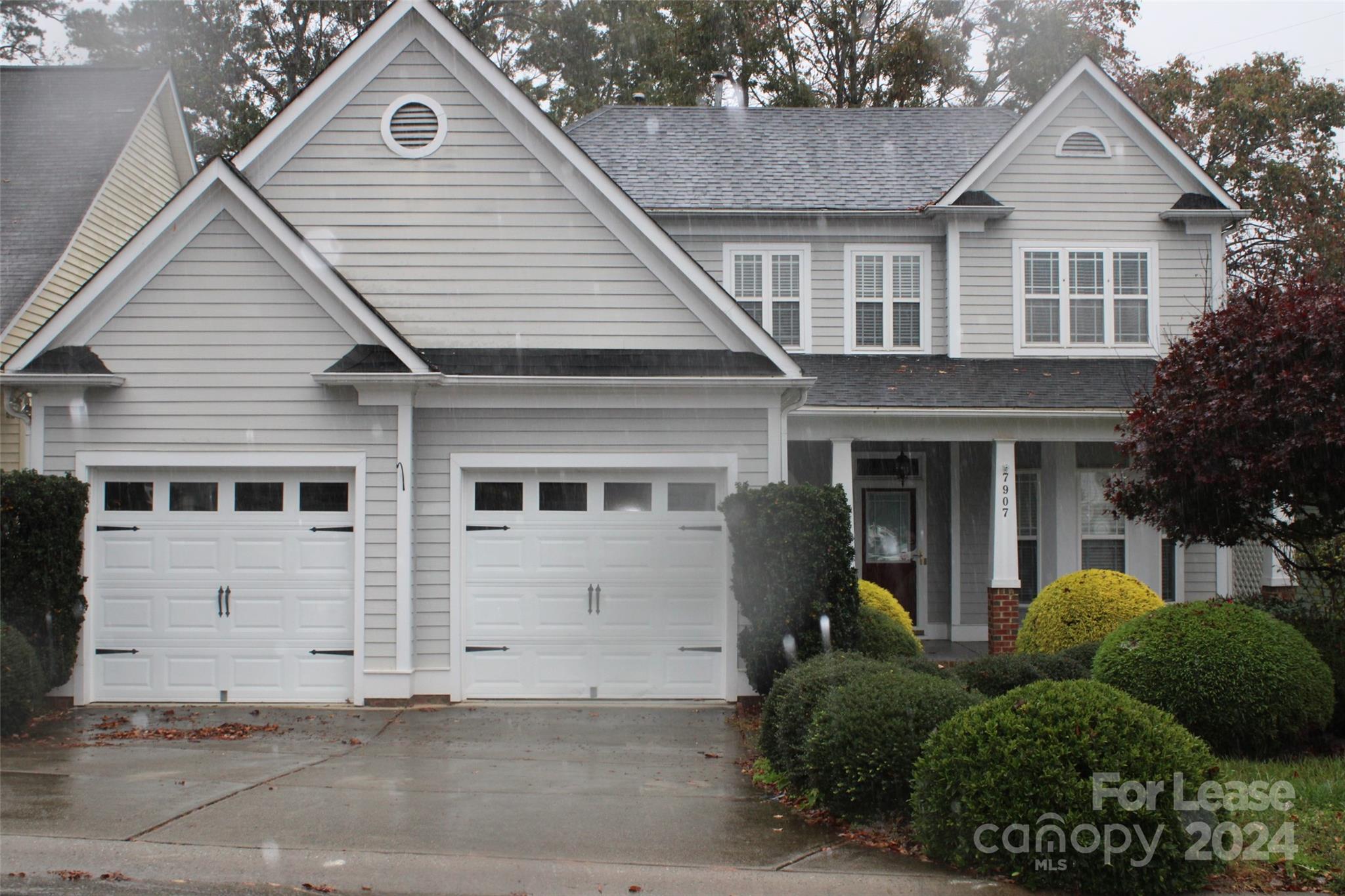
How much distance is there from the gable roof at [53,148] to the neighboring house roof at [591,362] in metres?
6.98

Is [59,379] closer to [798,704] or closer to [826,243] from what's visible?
[798,704]

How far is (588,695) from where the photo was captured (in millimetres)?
12203

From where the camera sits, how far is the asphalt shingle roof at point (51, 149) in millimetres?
16391

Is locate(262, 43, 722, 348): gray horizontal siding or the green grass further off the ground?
locate(262, 43, 722, 348): gray horizontal siding

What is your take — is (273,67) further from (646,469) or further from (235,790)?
(235,790)

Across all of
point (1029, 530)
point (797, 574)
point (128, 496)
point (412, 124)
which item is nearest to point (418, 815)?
point (797, 574)

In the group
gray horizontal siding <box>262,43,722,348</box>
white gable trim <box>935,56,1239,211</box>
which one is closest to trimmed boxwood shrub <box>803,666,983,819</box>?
gray horizontal siding <box>262,43,722,348</box>

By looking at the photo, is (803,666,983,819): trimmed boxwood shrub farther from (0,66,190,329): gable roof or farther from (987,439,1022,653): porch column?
(0,66,190,329): gable roof

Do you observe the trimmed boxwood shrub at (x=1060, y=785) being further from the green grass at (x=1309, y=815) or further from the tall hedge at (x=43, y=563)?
the tall hedge at (x=43, y=563)

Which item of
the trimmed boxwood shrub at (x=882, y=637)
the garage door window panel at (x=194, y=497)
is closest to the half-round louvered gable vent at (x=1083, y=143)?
the trimmed boxwood shrub at (x=882, y=637)

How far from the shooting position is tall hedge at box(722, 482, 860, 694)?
10.9 m

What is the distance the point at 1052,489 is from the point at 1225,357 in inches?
270

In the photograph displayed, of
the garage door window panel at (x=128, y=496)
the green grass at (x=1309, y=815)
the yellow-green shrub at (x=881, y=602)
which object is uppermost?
the garage door window panel at (x=128, y=496)

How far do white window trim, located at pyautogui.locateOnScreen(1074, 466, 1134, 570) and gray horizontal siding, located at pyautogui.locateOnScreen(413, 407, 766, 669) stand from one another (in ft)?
22.5
